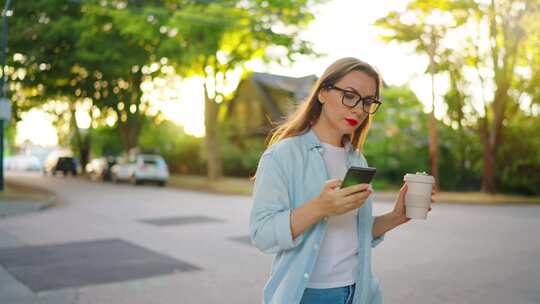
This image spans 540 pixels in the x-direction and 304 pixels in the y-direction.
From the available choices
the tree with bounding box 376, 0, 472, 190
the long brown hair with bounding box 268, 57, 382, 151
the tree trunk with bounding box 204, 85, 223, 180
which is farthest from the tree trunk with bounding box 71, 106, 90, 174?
the long brown hair with bounding box 268, 57, 382, 151

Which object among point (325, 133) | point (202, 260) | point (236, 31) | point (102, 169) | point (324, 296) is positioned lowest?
point (102, 169)

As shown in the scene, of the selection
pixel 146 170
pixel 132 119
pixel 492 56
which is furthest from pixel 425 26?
pixel 132 119

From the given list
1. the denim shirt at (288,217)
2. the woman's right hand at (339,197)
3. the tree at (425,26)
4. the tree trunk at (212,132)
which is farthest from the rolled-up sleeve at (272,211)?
the tree trunk at (212,132)

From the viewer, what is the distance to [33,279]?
21.2ft

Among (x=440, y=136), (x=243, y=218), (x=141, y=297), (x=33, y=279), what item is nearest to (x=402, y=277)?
(x=141, y=297)

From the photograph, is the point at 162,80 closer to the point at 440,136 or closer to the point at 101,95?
the point at 101,95

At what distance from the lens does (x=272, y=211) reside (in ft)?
6.91

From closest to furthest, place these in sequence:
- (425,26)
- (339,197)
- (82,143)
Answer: (339,197) < (425,26) < (82,143)

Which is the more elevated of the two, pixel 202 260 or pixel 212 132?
pixel 212 132

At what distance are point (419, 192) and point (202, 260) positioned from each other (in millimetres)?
5855

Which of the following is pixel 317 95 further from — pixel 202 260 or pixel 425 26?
pixel 425 26

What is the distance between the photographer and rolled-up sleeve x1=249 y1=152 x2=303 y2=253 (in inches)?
81.6

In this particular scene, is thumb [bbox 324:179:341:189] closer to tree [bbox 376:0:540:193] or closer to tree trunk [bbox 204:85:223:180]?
tree [bbox 376:0:540:193]

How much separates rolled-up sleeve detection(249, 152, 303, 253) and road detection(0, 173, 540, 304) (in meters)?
3.75
